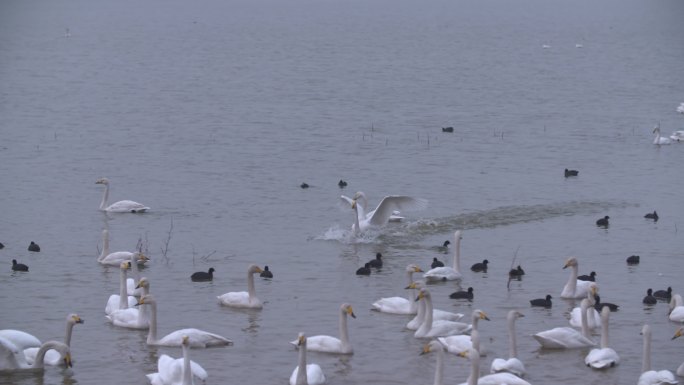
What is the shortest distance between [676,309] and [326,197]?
11797 millimetres

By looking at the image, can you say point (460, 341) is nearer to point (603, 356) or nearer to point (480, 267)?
point (603, 356)

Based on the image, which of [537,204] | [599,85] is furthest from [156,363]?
[599,85]

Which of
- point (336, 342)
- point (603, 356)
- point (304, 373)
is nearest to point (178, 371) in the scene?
point (304, 373)

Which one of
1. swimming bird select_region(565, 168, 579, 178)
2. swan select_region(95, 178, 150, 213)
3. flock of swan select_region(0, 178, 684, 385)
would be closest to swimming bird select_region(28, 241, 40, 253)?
flock of swan select_region(0, 178, 684, 385)

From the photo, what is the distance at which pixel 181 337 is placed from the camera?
16453 mm

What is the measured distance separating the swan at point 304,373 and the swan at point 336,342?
3.65 feet

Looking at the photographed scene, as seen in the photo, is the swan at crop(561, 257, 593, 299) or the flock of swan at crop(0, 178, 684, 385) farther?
the swan at crop(561, 257, 593, 299)

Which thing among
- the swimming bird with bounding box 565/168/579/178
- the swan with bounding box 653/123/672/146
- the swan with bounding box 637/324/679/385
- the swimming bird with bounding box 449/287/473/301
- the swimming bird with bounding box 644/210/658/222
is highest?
the swan with bounding box 653/123/672/146

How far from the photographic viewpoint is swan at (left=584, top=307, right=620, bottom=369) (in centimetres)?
1577

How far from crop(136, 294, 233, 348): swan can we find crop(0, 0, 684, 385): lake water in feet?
0.50

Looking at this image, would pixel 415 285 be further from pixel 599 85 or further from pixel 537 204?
pixel 599 85

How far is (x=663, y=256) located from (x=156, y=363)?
9.86 m

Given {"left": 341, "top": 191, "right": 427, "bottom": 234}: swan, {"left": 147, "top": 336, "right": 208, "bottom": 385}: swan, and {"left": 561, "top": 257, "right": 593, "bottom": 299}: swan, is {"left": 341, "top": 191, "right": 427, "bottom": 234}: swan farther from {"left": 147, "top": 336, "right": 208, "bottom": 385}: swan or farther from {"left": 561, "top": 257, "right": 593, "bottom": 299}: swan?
{"left": 147, "top": 336, "right": 208, "bottom": 385}: swan

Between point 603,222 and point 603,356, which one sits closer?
point 603,356
